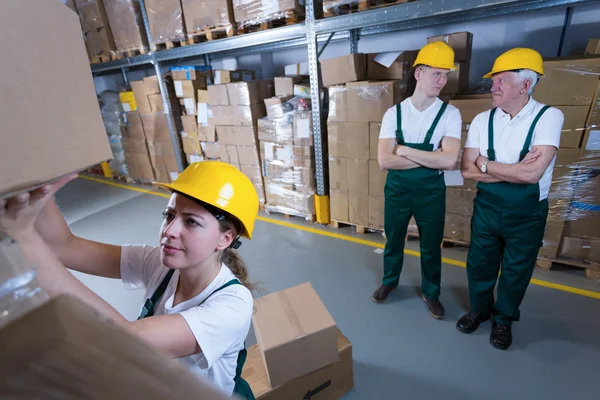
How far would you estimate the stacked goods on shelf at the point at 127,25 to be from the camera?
16.8ft

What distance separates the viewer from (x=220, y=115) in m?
5.04

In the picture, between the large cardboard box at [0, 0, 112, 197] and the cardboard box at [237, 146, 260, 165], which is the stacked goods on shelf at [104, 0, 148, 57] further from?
the large cardboard box at [0, 0, 112, 197]

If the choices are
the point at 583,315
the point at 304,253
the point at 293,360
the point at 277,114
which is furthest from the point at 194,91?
the point at 583,315

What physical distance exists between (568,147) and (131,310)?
14.3 feet

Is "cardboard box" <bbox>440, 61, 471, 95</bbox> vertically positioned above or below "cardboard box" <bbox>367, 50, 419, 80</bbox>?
below

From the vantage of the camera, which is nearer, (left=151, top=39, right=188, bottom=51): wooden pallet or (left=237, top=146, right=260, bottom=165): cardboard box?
(left=151, top=39, right=188, bottom=51): wooden pallet

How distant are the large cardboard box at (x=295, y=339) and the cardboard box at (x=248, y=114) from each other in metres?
3.22

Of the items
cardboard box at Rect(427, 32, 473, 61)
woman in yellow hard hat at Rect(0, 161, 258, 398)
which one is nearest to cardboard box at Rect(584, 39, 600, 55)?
cardboard box at Rect(427, 32, 473, 61)

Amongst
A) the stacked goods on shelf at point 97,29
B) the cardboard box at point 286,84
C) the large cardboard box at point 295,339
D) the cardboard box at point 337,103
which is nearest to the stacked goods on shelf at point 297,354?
the large cardboard box at point 295,339

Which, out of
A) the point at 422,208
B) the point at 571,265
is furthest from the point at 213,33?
the point at 571,265

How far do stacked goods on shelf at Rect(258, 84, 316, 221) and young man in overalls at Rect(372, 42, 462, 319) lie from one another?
5.62 ft

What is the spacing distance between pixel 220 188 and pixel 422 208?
190cm

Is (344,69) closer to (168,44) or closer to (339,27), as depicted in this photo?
(339,27)

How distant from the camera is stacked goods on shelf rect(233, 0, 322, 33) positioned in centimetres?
373
